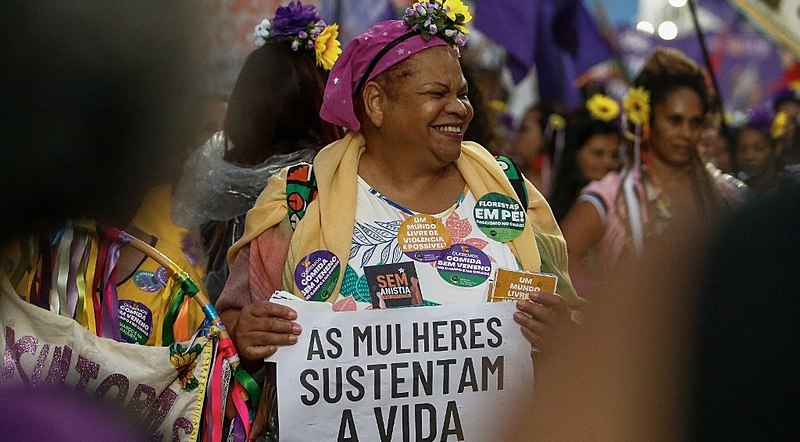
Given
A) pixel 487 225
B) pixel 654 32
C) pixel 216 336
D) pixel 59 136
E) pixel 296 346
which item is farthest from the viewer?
pixel 654 32

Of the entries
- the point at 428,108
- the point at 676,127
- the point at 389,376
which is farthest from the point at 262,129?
the point at 676,127

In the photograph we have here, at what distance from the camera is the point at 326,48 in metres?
4.73

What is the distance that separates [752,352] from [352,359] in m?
2.07

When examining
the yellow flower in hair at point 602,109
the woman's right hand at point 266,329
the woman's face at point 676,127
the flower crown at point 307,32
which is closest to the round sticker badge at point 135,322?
the woman's right hand at point 266,329

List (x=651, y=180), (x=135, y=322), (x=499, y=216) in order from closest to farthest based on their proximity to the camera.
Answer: (x=135, y=322) < (x=499, y=216) < (x=651, y=180)

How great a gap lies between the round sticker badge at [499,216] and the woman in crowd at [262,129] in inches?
46.4

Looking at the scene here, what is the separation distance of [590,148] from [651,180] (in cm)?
235

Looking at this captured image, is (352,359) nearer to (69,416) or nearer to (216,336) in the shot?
(216,336)

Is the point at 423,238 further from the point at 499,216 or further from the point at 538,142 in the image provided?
the point at 538,142

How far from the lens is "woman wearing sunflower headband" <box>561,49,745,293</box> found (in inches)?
225

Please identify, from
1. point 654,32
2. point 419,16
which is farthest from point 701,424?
point 654,32

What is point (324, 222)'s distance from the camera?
3330 millimetres

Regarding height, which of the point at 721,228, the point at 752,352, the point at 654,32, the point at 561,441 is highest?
the point at 654,32

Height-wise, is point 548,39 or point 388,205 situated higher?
point 548,39
